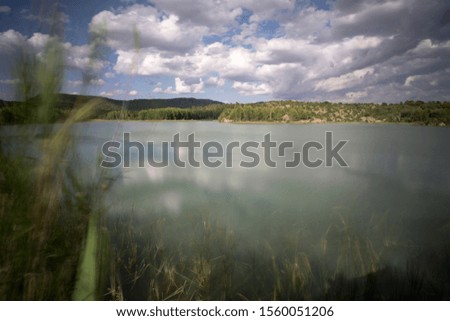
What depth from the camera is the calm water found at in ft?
12.8

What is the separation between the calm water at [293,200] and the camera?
389cm

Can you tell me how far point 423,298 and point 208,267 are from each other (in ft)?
7.53

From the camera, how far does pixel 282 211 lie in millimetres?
5301

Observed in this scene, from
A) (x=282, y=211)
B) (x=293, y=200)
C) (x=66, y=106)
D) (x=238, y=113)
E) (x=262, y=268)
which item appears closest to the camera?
(x=66, y=106)

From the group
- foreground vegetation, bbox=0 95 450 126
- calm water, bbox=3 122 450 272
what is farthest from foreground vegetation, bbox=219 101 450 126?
calm water, bbox=3 122 450 272

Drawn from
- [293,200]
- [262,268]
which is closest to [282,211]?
[293,200]

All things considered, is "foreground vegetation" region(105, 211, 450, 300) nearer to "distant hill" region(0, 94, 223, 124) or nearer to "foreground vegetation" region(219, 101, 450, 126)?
"distant hill" region(0, 94, 223, 124)

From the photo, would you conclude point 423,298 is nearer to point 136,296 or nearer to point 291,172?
point 136,296

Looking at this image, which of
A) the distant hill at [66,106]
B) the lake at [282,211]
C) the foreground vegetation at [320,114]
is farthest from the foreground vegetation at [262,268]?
the foreground vegetation at [320,114]

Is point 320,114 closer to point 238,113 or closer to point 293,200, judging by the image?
point 238,113

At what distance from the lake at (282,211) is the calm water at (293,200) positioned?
21 millimetres

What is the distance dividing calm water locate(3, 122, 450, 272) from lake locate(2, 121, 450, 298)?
0.07 feet

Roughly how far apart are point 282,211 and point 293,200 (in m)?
0.88

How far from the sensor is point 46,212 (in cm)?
192
